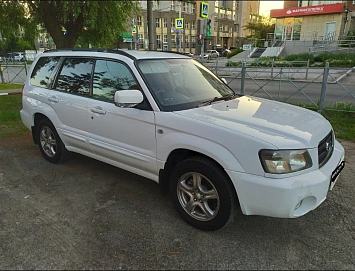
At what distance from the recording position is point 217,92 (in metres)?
3.60

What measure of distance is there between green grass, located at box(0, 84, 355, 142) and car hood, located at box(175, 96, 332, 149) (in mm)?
3440

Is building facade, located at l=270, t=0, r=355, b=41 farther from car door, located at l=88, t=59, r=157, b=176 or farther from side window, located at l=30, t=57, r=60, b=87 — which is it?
car door, located at l=88, t=59, r=157, b=176

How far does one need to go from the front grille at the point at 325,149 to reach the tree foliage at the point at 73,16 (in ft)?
26.7

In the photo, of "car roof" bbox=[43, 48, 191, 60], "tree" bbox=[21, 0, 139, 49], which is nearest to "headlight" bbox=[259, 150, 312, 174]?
"car roof" bbox=[43, 48, 191, 60]

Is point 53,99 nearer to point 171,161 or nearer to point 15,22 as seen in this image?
point 171,161

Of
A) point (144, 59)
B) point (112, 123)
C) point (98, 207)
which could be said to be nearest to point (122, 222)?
point (98, 207)

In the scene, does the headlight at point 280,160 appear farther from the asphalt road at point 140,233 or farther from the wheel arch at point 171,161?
the asphalt road at point 140,233

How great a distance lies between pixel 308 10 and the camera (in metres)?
35.7

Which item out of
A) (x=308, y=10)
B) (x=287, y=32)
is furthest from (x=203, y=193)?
(x=287, y=32)

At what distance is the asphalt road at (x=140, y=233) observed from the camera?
2404 mm

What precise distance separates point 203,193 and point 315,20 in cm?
4081

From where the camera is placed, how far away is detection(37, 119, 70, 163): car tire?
14.2 feet

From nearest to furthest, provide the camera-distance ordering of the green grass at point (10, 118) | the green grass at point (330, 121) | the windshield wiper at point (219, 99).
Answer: the windshield wiper at point (219, 99), the green grass at point (330, 121), the green grass at point (10, 118)

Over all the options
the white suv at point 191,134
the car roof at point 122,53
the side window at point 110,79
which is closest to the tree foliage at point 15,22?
the car roof at point 122,53
